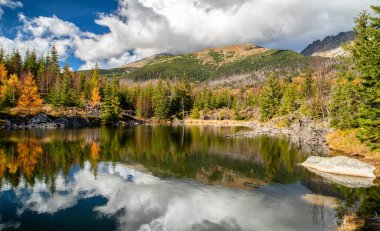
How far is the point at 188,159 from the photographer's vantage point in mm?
45156

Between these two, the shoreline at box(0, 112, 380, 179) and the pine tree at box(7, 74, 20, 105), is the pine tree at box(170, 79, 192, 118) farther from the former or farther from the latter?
the pine tree at box(7, 74, 20, 105)

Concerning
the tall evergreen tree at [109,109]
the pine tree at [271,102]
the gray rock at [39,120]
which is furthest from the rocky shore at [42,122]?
the pine tree at [271,102]

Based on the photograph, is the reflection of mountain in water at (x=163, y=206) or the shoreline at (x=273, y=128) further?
the shoreline at (x=273, y=128)

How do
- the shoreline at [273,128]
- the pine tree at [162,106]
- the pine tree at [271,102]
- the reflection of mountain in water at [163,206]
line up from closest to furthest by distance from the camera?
the reflection of mountain in water at [163,206], the shoreline at [273,128], the pine tree at [271,102], the pine tree at [162,106]

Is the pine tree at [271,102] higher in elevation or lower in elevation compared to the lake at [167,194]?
higher

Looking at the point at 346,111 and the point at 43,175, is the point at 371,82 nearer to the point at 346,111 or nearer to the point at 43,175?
the point at 346,111

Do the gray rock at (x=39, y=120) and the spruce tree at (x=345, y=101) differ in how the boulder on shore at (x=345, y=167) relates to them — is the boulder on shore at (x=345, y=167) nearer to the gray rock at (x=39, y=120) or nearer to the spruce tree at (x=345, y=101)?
the spruce tree at (x=345, y=101)

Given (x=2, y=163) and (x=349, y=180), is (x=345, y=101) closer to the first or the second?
(x=349, y=180)

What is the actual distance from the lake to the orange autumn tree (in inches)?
2869

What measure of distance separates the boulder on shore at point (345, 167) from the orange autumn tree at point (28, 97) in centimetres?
10632

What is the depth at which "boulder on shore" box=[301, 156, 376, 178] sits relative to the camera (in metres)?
33.2

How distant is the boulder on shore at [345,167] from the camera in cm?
3316

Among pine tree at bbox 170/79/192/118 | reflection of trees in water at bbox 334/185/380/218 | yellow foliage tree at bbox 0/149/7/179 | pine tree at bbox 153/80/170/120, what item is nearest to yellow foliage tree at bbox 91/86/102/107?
pine tree at bbox 153/80/170/120

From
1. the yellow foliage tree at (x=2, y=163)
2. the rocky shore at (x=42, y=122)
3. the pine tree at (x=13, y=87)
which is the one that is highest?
the pine tree at (x=13, y=87)
